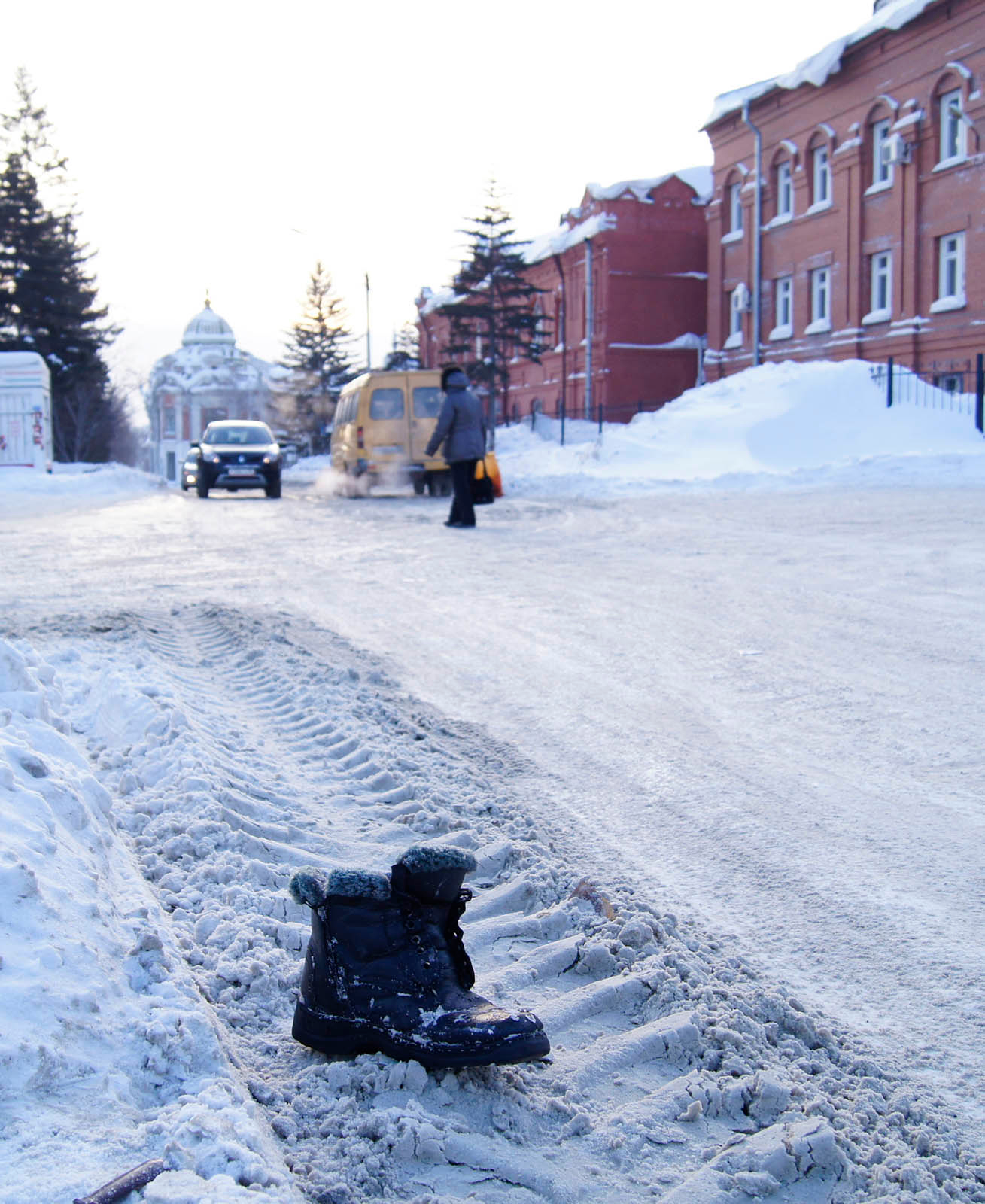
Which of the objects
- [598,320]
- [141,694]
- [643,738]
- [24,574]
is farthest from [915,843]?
[598,320]

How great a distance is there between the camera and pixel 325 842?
342 centimetres

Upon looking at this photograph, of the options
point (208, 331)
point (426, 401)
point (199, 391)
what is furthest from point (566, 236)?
point (208, 331)

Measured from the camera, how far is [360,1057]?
2.15m

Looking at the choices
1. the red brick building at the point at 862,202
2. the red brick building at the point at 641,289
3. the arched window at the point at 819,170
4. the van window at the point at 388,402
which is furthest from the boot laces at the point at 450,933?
→ the red brick building at the point at 641,289

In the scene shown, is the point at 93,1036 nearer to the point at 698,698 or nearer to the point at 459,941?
the point at 459,941

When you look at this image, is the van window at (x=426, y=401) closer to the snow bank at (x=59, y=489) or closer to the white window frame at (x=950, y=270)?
the snow bank at (x=59, y=489)

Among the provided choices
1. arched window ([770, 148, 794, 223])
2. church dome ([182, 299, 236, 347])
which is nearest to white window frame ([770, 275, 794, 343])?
arched window ([770, 148, 794, 223])

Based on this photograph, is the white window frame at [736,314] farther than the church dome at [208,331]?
No

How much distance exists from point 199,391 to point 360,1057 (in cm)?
9268

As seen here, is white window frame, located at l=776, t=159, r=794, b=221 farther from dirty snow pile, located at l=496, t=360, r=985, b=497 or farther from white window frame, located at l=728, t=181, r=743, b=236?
dirty snow pile, located at l=496, t=360, r=985, b=497

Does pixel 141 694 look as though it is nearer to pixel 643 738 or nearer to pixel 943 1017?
pixel 643 738

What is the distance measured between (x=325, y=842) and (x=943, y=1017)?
1.77 metres

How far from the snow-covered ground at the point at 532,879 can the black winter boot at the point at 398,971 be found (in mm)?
68

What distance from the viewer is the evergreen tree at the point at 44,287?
145ft
